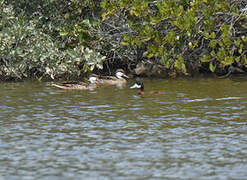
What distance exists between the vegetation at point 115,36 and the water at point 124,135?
207cm

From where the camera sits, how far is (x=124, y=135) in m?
10.5

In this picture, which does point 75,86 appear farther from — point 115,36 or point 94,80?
point 115,36

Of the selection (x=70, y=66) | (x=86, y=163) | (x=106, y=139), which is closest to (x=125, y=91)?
(x=70, y=66)

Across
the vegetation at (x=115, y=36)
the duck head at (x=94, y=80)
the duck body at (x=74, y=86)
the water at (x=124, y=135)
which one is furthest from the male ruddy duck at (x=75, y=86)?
the vegetation at (x=115, y=36)

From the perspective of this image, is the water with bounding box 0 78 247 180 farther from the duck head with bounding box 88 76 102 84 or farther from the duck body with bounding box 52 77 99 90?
the duck head with bounding box 88 76 102 84

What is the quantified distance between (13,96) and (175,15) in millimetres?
5130

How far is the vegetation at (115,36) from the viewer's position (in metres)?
18.0

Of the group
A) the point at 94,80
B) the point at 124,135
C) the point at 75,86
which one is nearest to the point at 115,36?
the point at 94,80

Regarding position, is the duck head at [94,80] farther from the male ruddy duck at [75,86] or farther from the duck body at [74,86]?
the duck body at [74,86]

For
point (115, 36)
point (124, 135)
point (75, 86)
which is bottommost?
point (124, 135)

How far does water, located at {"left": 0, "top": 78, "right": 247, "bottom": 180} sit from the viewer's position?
817 centimetres

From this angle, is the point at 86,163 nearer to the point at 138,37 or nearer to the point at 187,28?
the point at 187,28

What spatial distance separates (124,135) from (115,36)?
35.9 feet

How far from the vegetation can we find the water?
6.79 feet
